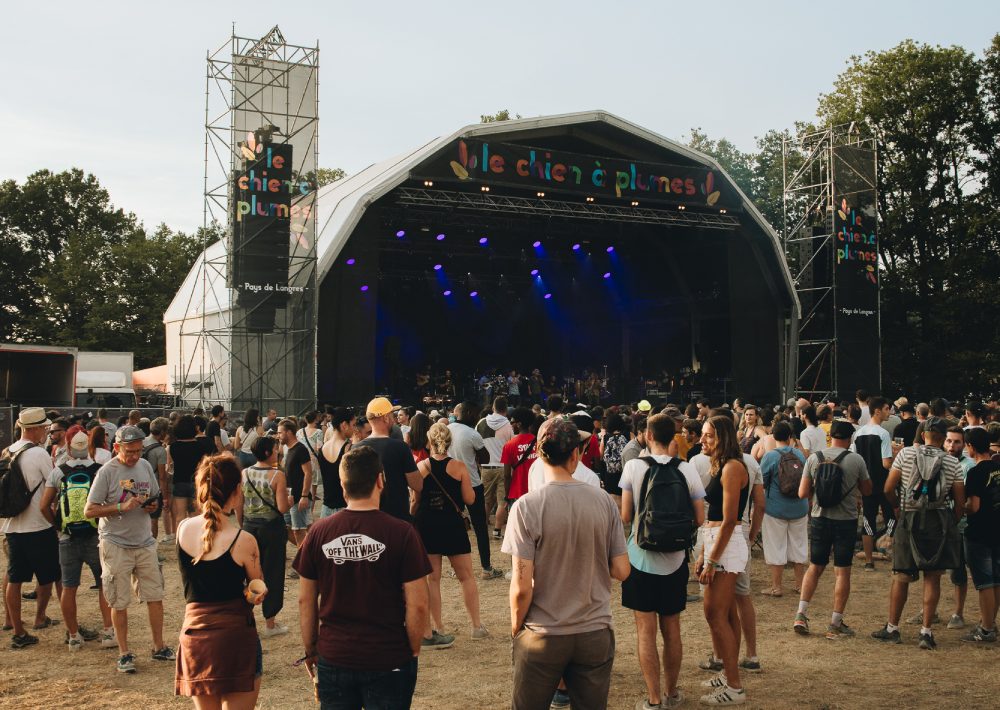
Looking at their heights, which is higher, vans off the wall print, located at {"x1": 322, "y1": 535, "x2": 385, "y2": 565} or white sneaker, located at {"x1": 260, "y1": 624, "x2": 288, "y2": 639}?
vans off the wall print, located at {"x1": 322, "y1": 535, "x2": 385, "y2": 565}

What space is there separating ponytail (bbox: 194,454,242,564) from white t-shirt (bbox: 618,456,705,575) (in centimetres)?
212

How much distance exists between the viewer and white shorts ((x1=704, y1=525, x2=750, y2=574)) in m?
4.88

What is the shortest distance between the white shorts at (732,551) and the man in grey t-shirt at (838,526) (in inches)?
60.5

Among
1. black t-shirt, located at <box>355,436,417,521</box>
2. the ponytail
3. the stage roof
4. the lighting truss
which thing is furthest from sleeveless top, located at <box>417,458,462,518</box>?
the lighting truss

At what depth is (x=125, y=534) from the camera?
5.75 meters

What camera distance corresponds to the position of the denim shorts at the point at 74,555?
20.1 feet

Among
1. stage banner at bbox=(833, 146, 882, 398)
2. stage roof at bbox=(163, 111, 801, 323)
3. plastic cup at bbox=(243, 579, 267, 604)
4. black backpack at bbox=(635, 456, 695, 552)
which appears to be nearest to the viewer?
plastic cup at bbox=(243, 579, 267, 604)

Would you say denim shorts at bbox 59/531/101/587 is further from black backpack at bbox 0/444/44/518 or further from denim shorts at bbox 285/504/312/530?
denim shorts at bbox 285/504/312/530

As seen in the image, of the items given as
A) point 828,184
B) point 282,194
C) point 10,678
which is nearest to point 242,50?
point 282,194

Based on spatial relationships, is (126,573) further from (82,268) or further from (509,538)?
(82,268)

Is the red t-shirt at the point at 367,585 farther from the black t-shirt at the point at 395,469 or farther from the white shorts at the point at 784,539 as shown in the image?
the white shorts at the point at 784,539

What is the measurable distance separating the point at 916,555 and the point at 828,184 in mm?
18728

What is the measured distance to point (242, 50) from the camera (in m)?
19.4

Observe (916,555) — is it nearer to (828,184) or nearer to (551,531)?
(551,531)
